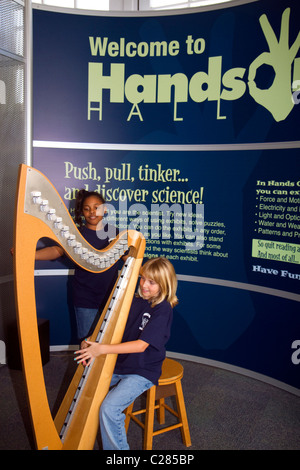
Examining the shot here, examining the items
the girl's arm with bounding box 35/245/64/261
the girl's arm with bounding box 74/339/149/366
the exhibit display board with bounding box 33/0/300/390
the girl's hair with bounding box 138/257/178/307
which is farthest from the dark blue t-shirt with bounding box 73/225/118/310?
the girl's arm with bounding box 74/339/149/366

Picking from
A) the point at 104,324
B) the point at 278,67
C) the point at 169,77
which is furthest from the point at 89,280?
the point at 278,67

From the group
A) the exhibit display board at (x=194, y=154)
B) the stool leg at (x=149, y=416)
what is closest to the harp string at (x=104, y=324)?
the stool leg at (x=149, y=416)

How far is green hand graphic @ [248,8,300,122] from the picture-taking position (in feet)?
8.78

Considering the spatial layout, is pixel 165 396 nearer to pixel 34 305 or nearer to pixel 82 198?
pixel 34 305

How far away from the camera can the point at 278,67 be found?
2.73 metres

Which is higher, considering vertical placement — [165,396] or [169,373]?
[169,373]

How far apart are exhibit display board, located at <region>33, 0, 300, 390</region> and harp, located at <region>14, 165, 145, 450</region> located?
123 cm

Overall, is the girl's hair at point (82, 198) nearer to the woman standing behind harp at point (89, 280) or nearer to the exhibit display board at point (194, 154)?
the woman standing behind harp at point (89, 280)

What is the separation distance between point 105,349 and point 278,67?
2.15 meters

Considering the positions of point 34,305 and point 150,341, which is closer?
point 34,305

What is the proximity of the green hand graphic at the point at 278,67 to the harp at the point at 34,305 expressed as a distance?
4.79 feet

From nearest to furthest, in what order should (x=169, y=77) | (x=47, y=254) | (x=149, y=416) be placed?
(x=149, y=416) < (x=47, y=254) < (x=169, y=77)

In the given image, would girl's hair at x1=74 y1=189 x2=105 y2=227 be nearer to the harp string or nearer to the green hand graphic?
the harp string

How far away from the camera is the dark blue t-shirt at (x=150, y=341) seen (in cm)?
187
